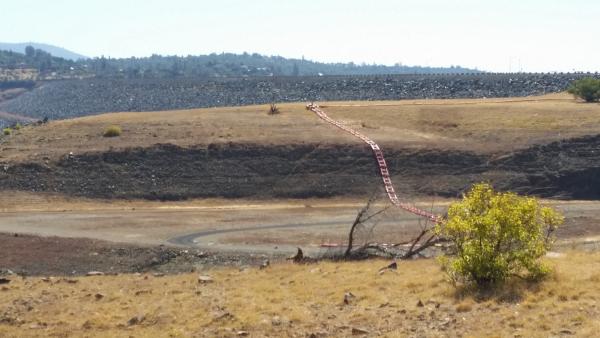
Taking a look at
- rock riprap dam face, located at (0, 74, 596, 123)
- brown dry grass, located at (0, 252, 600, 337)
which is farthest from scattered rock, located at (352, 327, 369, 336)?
rock riprap dam face, located at (0, 74, 596, 123)

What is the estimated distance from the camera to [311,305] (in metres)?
23.9

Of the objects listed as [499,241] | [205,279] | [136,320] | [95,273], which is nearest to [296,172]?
[95,273]

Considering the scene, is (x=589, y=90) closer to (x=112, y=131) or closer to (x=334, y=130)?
(x=334, y=130)

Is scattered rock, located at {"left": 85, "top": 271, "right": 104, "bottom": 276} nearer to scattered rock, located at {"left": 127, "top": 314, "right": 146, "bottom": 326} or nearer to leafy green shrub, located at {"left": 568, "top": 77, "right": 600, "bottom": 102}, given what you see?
scattered rock, located at {"left": 127, "top": 314, "right": 146, "bottom": 326}

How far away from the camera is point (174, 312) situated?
80.1 feet

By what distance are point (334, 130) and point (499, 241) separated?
150 feet

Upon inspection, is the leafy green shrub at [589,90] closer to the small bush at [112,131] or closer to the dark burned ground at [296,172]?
the dark burned ground at [296,172]

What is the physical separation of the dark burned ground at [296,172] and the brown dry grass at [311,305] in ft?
83.6

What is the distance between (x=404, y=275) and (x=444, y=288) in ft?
10.4

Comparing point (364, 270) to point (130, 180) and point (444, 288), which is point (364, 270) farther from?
point (130, 180)

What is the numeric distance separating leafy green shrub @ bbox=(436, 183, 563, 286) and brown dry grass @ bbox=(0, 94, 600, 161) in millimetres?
38925

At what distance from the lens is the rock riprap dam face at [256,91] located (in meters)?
119

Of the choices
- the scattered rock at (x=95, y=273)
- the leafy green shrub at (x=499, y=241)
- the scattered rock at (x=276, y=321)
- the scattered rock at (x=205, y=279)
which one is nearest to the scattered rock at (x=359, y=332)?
the scattered rock at (x=276, y=321)

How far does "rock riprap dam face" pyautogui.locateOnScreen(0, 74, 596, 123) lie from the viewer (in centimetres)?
11894
